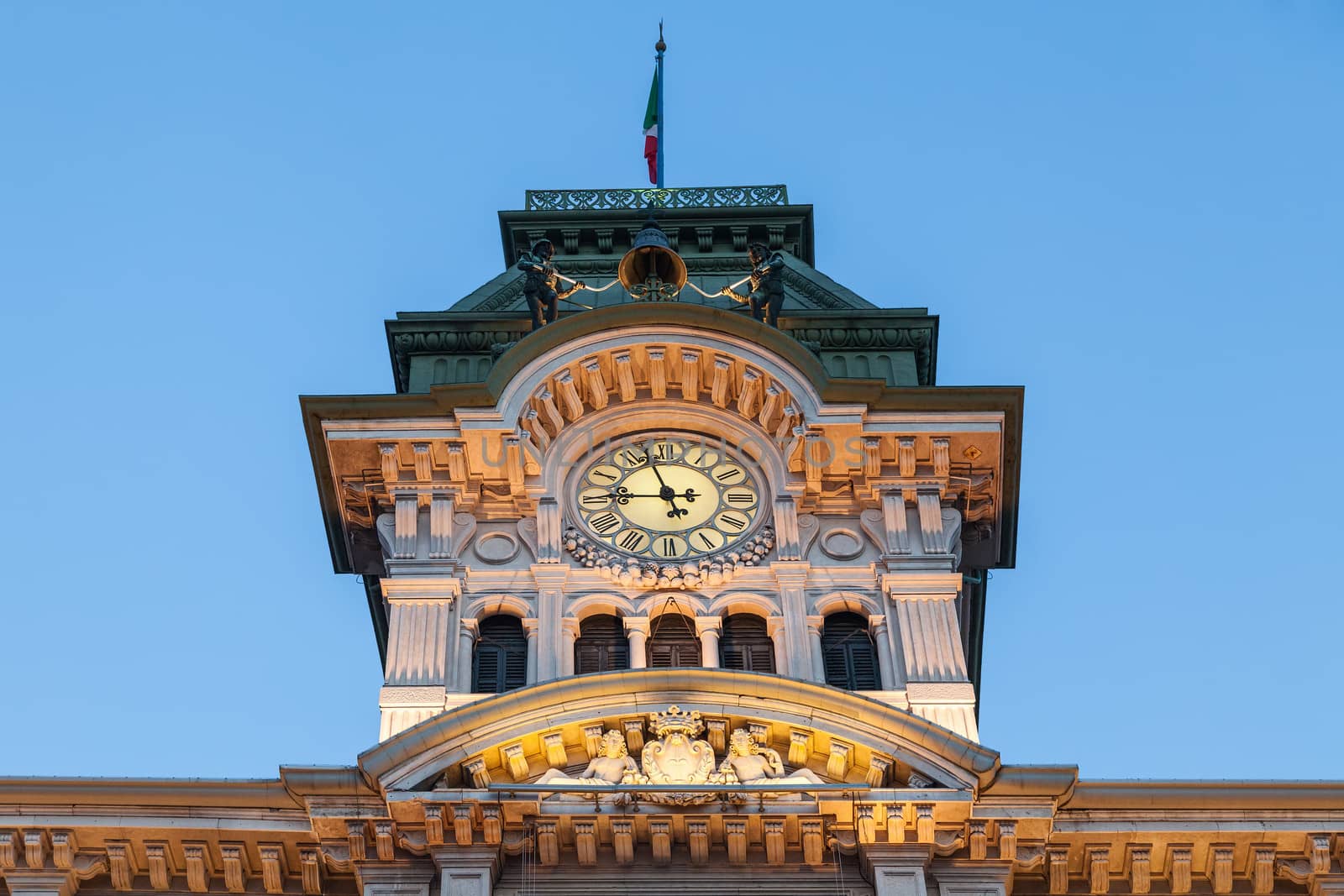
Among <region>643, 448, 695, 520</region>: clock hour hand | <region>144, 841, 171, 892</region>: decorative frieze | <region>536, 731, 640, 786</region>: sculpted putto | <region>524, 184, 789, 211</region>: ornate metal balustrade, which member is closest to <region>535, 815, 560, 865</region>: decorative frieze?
<region>536, 731, 640, 786</region>: sculpted putto

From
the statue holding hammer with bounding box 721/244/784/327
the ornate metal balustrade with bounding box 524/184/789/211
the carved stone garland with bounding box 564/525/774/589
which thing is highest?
the ornate metal balustrade with bounding box 524/184/789/211

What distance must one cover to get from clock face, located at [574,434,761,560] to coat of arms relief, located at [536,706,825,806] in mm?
5738

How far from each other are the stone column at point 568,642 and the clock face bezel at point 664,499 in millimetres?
1691

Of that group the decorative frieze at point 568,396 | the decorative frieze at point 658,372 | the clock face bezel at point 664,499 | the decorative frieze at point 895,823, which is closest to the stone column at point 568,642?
the clock face bezel at point 664,499

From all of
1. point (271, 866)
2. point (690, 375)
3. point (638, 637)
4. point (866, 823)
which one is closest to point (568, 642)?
point (638, 637)

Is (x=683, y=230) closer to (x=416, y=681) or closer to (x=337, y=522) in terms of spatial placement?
(x=337, y=522)

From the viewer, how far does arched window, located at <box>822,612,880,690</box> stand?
36.1 metres

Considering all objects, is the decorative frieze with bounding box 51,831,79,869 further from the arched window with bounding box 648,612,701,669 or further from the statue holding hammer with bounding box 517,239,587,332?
the statue holding hammer with bounding box 517,239,587,332

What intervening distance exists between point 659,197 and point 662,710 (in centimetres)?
1923

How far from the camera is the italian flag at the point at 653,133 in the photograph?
165 ft

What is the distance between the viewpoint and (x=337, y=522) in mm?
39312

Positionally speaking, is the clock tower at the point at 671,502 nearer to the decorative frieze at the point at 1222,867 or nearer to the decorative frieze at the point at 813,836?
the decorative frieze at the point at 813,836

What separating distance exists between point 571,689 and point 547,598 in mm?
4581

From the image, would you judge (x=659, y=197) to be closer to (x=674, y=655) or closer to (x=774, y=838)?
(x=674, y=655)
